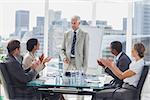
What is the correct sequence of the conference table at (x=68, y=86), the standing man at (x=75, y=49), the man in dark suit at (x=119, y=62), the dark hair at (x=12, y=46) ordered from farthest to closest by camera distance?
the standing man at (x=75, y=49) < the man in dark suit at (x=119, y=62) < the dark hair at (x=12, y=46) < the conference table at (x=68, y=86)

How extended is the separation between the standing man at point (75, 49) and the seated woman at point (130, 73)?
3.16ft

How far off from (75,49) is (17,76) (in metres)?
1.30

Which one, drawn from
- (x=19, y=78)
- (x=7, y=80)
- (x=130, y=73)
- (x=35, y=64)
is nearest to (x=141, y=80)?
(x=130, y=73)

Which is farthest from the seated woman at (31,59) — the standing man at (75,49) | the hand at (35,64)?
the standing man at (75,49)

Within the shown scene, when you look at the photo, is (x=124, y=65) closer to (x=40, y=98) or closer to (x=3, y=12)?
(x=40, y=98)

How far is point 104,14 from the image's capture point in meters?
6.46

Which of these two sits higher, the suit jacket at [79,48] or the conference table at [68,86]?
the suit jacket at [79,48]

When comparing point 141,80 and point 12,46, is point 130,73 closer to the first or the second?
point 141,80

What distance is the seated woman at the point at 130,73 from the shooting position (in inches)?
131

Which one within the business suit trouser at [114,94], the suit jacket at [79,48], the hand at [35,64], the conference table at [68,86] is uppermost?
the suit jacket at [79,48]

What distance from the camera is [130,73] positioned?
3297mm

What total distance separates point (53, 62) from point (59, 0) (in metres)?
1.39

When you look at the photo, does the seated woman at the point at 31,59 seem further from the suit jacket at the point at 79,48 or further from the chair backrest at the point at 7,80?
the suit jacket at the point at 79,48

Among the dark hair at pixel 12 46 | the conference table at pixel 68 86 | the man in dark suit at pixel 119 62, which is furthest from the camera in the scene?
the man in dark suit at pixel 119 62
